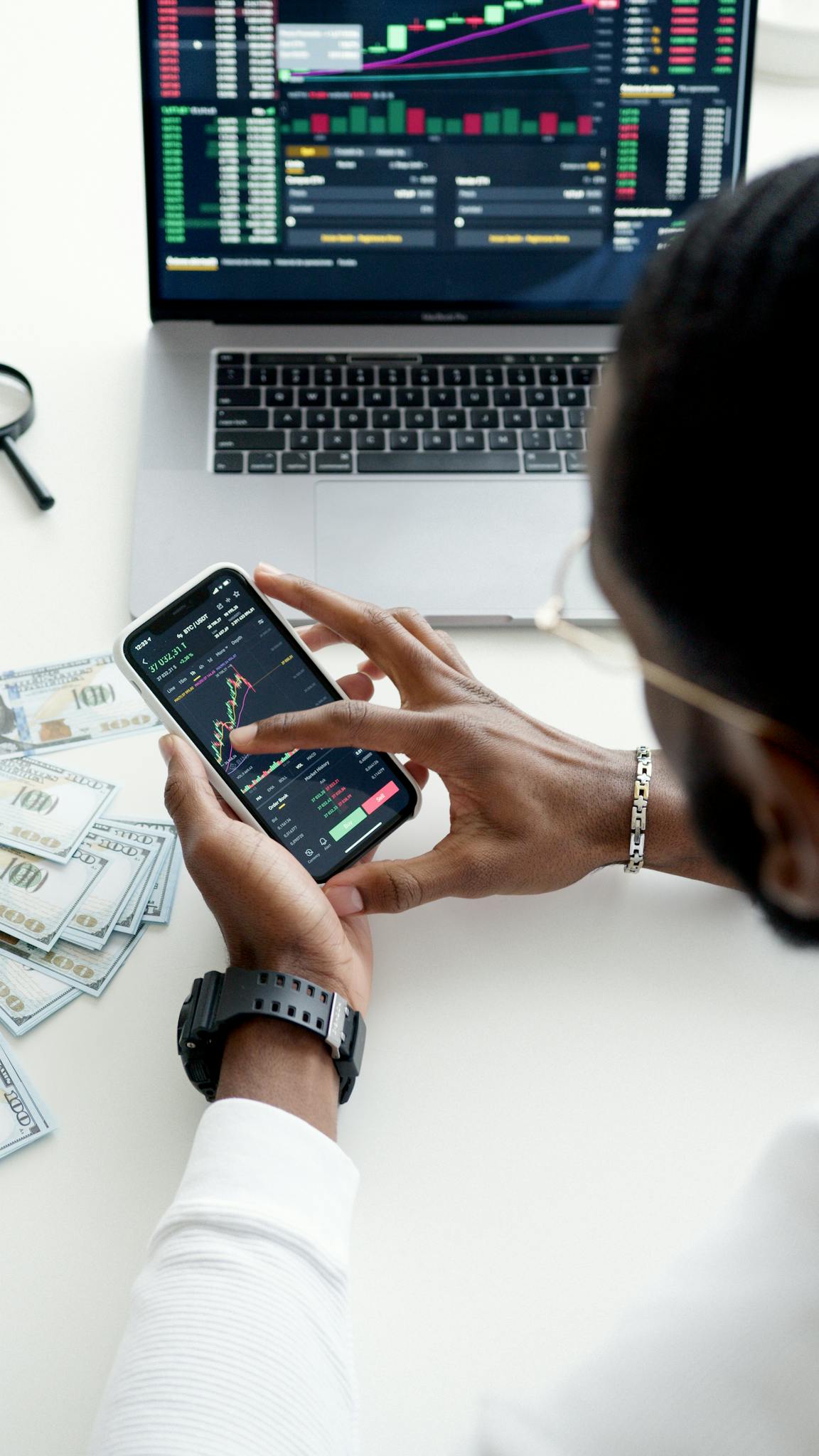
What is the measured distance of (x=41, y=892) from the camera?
0.82 meters

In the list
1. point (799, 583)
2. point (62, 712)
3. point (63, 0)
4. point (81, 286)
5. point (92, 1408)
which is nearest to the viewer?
point (799, 583)

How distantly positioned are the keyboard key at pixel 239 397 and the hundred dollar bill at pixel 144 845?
43 cm

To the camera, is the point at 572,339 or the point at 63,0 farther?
the point at 63,0

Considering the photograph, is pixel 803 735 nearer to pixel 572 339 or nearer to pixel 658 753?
pixel 658 753

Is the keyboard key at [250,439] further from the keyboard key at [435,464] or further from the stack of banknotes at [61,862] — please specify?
the stack of banknotes at [61,862]

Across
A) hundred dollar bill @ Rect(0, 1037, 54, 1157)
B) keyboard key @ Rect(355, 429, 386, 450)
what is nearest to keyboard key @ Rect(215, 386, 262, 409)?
keyboard key @ Rect(355, 429, 386, 450)

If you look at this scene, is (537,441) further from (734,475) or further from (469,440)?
(734,475)

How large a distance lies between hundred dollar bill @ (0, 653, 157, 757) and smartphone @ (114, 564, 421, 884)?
97 millimetres

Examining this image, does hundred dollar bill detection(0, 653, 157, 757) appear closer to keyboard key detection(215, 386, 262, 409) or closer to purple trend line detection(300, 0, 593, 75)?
keyboard key detection(215, 386, 262, 409)

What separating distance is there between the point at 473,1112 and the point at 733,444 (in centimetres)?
49

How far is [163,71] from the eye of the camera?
40.6 inches

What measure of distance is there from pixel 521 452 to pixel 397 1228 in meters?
0.67

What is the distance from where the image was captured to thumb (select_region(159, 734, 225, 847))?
2.52 feet

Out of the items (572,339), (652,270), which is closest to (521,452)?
(572,339)
